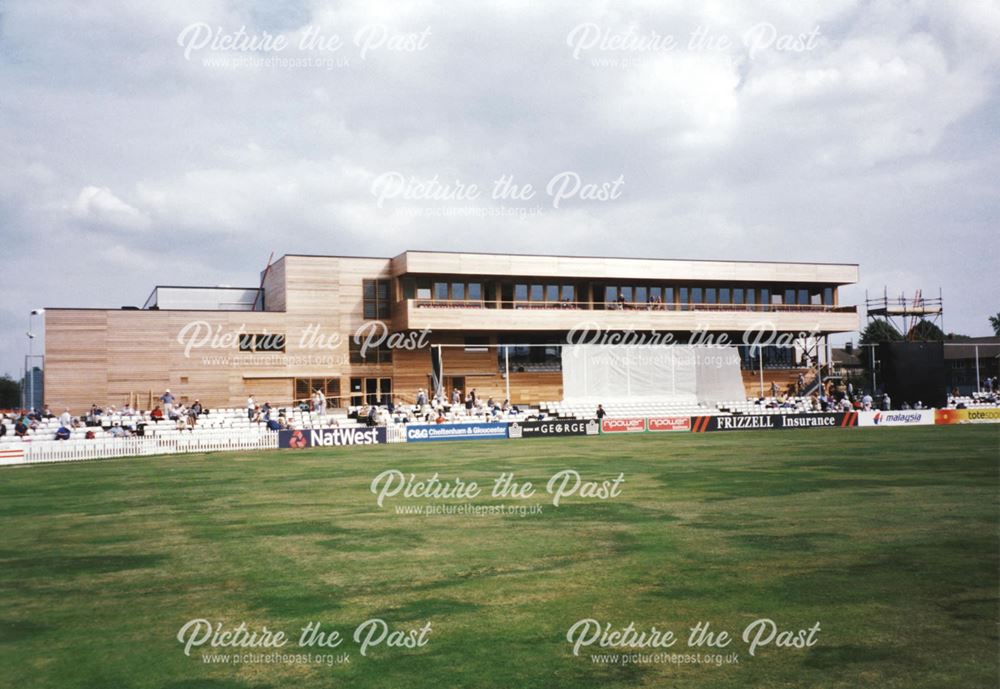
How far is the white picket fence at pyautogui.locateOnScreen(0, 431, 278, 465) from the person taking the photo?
30.9 meters

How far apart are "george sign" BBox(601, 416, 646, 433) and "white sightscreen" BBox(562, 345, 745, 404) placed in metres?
4.03

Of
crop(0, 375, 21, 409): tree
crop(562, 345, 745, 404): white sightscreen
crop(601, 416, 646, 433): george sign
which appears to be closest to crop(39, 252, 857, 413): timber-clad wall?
crop(562, 345, 745, 404): white sightscreen

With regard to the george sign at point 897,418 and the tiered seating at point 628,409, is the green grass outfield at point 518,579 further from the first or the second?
the george sign at point 897,418

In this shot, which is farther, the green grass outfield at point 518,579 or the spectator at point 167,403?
the spectator at point 167,403

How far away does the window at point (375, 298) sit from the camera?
48656mm

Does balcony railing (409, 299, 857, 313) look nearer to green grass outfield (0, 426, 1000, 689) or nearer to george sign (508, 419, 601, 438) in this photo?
george sign (508, 419, 601, 438)

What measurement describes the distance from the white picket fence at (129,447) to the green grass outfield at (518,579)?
13.3m

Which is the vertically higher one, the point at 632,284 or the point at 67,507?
the point at 632,284

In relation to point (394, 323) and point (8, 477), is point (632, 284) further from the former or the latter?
point (8, 477)

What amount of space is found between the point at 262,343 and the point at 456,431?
14.1m

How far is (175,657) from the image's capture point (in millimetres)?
A: 6996

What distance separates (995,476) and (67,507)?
2167 cm

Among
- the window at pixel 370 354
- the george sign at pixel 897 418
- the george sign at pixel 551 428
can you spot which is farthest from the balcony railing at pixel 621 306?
the george sign at pixel 897 418

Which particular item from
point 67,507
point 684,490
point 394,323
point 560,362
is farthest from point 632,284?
point 67,507
